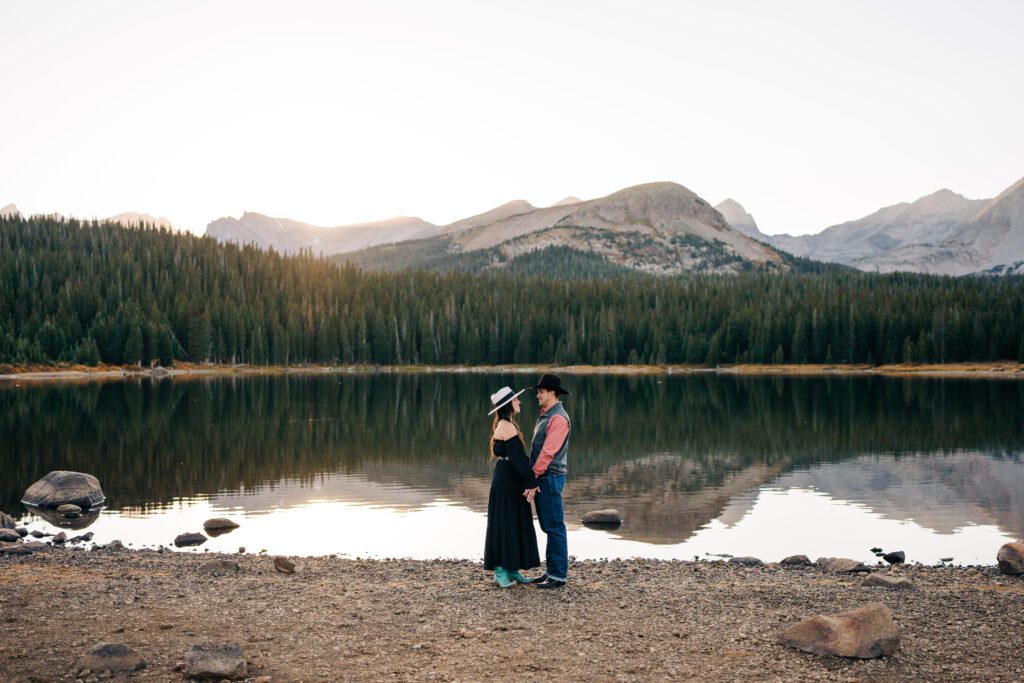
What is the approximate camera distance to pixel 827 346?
520 feet

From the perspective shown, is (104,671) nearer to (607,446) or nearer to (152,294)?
(607,446)

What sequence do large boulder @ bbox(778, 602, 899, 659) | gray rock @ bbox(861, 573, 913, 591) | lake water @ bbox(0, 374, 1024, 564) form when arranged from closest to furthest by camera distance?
large boulder @ bbox(778, 602, 899, 659) → gray rock @ bbox(861, 573, 913, 591) → lake water @ bbox(0, 374, 1024, 564)

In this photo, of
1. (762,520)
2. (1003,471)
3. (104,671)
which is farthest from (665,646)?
(1003,471)

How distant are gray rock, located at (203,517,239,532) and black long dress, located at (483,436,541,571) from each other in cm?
1460

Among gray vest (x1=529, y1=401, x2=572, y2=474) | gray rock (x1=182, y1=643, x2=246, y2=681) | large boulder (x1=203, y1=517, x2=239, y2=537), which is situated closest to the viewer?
gray rock (x1=182, y1=643, x2=246, y2=681)

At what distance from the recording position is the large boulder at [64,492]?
101 ft

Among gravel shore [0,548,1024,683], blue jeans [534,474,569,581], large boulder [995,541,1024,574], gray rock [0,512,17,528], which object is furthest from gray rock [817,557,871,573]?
gray rock [0,512,17,528]

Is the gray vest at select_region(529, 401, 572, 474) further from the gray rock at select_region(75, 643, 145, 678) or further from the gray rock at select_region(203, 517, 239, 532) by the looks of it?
the gray rock at select_region(203, 517, 239, 532)

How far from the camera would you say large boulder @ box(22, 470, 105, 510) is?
30.8 meters

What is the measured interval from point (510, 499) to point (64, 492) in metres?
21.9

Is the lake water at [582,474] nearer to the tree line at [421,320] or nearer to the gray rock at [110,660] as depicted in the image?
the gray rock at [110,660]

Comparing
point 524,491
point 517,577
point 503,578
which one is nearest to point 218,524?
point 503,578

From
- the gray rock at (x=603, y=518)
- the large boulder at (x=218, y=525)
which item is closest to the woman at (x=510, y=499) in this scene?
the gray rock at (x=603, y=518)

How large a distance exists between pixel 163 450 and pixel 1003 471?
42183mm
